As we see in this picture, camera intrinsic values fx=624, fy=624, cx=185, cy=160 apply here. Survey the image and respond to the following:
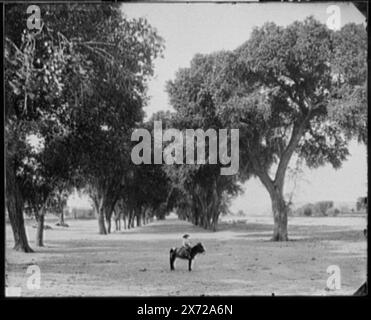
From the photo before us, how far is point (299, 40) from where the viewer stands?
5.59 meters

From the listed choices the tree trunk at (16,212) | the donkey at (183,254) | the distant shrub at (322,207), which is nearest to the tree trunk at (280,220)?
the distant shrub at (322,207)

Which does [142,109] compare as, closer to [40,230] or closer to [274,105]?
[274,105]

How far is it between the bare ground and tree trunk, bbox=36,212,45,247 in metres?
0.05

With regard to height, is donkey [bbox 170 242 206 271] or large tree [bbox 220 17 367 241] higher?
large tree [bbox 220 17 367 241]

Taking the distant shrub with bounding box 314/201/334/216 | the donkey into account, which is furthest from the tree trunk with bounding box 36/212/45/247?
the distant shrub with bounding box 314/201/334/216

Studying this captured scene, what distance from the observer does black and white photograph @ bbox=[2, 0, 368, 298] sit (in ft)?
17.7

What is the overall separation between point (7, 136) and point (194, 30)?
187 centimetres

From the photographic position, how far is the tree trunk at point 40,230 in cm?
549

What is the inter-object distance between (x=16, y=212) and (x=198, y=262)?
1673 mm

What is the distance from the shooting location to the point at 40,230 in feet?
18.2

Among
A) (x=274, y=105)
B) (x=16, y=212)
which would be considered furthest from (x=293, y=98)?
(x=16, y=212)

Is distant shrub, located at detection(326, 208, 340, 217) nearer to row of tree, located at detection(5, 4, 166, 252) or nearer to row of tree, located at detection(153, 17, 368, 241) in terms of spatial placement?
row of tree, located at detection(153, 17, 368, 241)

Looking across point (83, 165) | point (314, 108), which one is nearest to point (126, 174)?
point (83, 165)

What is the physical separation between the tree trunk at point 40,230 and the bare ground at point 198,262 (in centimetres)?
5
